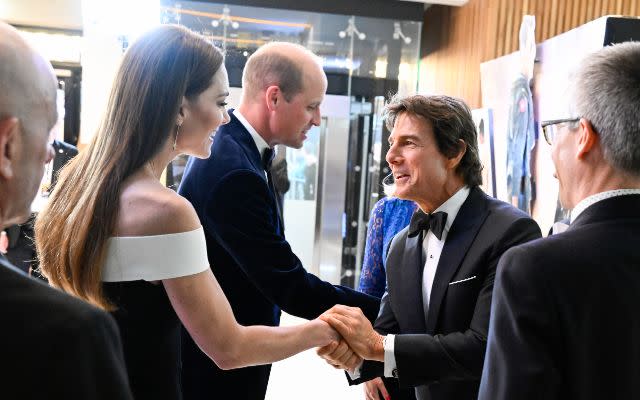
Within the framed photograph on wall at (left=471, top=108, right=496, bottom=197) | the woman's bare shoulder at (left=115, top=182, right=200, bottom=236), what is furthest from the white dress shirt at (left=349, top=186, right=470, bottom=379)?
the framed photograph on wall at (left=471, top=108, right=496, bottom=197)

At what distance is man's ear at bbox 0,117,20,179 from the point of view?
2.49 ft

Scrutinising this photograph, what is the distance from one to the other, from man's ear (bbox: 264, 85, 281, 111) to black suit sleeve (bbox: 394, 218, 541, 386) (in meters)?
1.11

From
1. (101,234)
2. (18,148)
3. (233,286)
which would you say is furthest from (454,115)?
(18,148)

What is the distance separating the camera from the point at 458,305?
196cm

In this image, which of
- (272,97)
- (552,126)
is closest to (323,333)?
(272,97)

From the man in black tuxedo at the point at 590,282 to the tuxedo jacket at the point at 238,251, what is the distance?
3.70ft

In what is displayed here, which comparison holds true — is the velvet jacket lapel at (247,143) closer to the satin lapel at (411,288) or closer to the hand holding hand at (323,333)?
the hand holding hand at (323,333)

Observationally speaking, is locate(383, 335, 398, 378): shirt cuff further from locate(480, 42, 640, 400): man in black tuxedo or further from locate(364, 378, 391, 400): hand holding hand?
locate(480, 42, 640, 400): man in black tuxedo

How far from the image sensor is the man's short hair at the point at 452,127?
2238 mm

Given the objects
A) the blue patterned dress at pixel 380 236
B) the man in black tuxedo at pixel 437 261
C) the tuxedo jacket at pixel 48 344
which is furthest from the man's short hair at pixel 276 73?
the tuxedo jacket at pixel 48 344

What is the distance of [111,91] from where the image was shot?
1.63 meters

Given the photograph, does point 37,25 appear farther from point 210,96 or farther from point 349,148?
point 210,96

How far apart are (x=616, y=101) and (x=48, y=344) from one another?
1092 millimetres

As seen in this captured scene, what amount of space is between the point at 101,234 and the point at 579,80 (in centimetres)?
112
